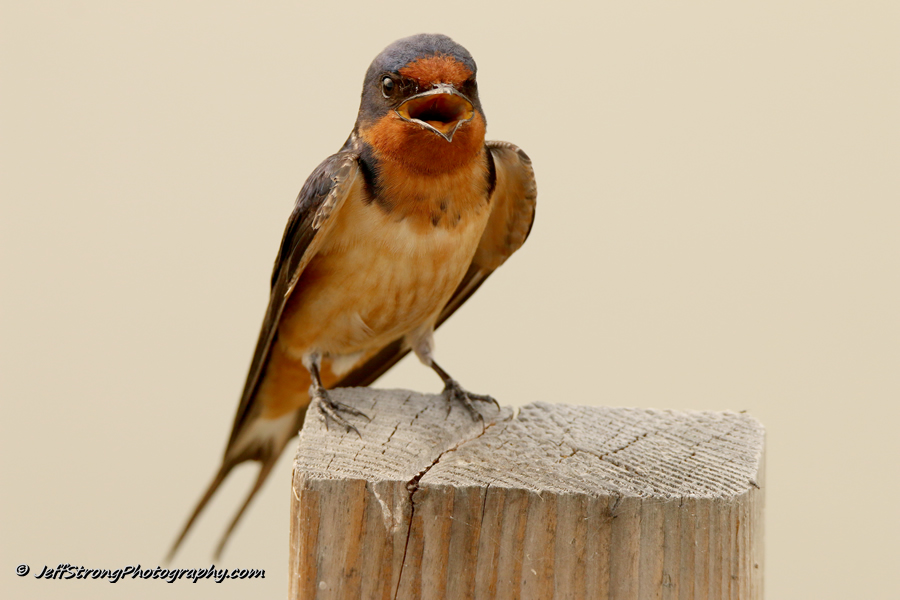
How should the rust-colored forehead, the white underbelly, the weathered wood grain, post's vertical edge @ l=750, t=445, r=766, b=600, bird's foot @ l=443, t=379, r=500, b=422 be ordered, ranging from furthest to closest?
bird's foot @ l=443, t=379, r=500, b=422
the white underbelly
the rust-colored forehead
post's vertical edge @ l=750, t=445, r=766, b=600
the weathered wood grain

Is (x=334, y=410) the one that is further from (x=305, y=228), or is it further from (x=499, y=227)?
(x=499, y=227)

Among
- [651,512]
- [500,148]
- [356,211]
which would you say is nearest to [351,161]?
[356,211]

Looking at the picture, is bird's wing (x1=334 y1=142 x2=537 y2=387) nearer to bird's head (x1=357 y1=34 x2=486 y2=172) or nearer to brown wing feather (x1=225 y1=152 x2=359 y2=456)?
bird's head (x1=357 y1=34 x2=486 y2=172)

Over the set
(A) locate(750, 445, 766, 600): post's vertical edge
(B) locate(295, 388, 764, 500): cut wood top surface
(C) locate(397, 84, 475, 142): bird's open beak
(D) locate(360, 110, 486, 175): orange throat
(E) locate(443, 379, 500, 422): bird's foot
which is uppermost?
(C) locate(397, 84, 475, 142): bird's open beak

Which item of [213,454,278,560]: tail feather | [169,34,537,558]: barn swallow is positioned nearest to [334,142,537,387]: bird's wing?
[169,34,537,558]: barn swallow

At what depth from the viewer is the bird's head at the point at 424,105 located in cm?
242

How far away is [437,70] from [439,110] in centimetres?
21

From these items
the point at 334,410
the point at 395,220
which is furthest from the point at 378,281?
the point at 334,410

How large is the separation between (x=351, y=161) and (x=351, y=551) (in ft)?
3.79

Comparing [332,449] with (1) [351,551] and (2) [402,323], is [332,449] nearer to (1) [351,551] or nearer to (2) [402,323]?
(1) [351,551]

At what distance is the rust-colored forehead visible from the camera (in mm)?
2410

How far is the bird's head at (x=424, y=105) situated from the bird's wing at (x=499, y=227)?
10.7 inches

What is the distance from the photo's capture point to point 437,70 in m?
2.41

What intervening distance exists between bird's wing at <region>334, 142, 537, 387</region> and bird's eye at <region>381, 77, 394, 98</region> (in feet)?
1.40
